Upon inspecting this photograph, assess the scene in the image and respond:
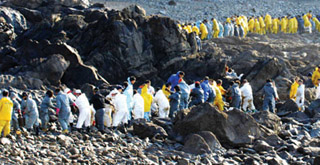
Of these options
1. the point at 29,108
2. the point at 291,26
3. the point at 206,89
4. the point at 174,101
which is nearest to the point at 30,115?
the point at 29,108

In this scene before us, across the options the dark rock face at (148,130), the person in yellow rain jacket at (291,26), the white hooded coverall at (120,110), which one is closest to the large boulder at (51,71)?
the white hooded coverall at (120,110)

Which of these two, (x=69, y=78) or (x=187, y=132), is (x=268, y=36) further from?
(x=187, y=132)

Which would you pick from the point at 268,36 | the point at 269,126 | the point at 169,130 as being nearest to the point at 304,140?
the point at 269,126

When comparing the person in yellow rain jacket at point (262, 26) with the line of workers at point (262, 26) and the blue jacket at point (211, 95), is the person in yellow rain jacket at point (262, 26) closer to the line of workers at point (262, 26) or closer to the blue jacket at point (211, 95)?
the line of workers at point (262, 26)

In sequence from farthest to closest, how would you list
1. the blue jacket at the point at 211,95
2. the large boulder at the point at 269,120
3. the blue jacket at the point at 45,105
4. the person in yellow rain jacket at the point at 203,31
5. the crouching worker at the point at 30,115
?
1. the person in yellow rain jacket at the point at 203,31
2. the blue jacket at the point at 211,95
3. the large boulder at the point at 269,120
4. the blue jacket at the point at 45,105
5. the crouching worker at the point at 30,115

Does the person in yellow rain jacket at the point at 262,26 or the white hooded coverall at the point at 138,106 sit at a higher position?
the person in yellow rain jacket at the point at 262,26

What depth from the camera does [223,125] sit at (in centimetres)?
1745

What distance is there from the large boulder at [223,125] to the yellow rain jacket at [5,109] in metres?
5.02

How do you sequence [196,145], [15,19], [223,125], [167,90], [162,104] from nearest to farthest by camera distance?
[196,145] < [223,125] < [162,104] < [167,90] < [15,19]

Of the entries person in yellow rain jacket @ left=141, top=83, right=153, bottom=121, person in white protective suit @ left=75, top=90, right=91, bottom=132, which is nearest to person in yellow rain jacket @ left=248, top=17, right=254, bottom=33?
person in yellow rain jacket @ left=141, top=83, right=153, bottom=121

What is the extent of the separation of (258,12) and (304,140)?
4731 centimetres

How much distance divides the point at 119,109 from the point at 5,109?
3.75 meters

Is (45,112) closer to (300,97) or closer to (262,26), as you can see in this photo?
(300,97)

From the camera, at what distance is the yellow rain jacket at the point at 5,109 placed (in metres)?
17.1
